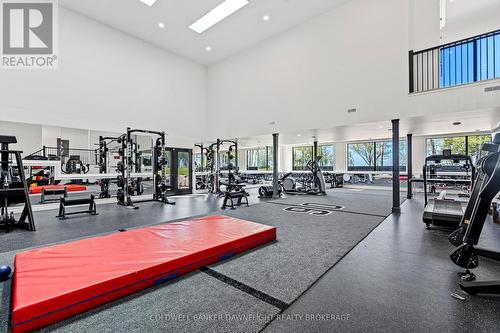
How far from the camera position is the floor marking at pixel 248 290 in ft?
5.59

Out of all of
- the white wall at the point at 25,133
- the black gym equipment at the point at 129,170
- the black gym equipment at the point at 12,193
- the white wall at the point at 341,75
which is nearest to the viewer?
the black gym equipment at the point at 12,193

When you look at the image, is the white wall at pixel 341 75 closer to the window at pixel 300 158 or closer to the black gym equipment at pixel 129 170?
the black gym equipment at pixel 129 170

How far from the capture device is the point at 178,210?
219 inches

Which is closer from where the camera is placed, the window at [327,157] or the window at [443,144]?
the window at [443,144]

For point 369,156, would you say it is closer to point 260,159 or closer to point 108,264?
point 260,159

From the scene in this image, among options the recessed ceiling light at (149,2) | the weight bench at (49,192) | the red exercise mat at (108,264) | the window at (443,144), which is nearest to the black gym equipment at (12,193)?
the red exercise mat at (108,264)

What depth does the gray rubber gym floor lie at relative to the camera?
150 centimetres

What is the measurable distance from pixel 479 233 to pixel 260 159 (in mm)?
14614

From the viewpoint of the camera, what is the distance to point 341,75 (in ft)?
20.2

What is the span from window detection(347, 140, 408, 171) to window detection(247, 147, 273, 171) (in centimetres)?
520

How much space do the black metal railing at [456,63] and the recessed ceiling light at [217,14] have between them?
4699 mm
